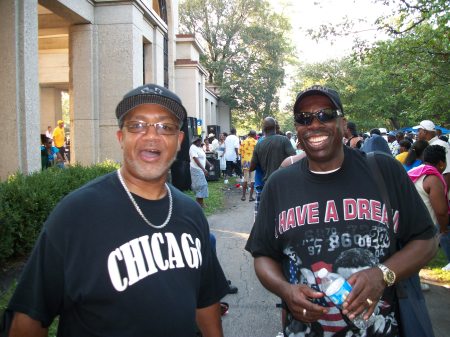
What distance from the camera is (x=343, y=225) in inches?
83.4

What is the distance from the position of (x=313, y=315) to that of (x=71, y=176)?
18.1ft

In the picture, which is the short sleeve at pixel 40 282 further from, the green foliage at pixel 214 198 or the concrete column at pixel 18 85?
the green foliage at pixel 214 198

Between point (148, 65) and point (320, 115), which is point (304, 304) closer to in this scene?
point (320, 115)

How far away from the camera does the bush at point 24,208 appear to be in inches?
185

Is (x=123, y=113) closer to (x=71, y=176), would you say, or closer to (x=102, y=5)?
(x=71, y=176)

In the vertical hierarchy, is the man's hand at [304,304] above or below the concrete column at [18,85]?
below

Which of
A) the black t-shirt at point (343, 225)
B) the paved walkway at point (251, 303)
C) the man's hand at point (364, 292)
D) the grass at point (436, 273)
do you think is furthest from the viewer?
the grass at point (436, 273)

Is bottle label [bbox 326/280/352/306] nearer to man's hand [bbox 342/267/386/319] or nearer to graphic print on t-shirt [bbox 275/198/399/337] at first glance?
man's hand [bbox 342/267/386/319]

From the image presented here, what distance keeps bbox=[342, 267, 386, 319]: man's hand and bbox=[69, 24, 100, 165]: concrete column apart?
32.6 ft

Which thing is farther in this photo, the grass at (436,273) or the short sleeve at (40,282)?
the grass at (436,273)

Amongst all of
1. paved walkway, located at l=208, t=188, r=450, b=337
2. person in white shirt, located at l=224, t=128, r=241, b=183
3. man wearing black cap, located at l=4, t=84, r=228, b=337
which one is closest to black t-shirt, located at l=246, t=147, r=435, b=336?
man wearing black cap, located at l=4, t=84, r=228, b=337

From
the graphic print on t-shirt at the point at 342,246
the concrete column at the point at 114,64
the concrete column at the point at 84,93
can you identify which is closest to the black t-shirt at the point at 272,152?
the graphic print on t-shirt at the point at 342,246

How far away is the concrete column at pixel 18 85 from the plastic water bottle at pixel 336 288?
693cm

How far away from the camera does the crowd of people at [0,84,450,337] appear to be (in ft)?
5.58
